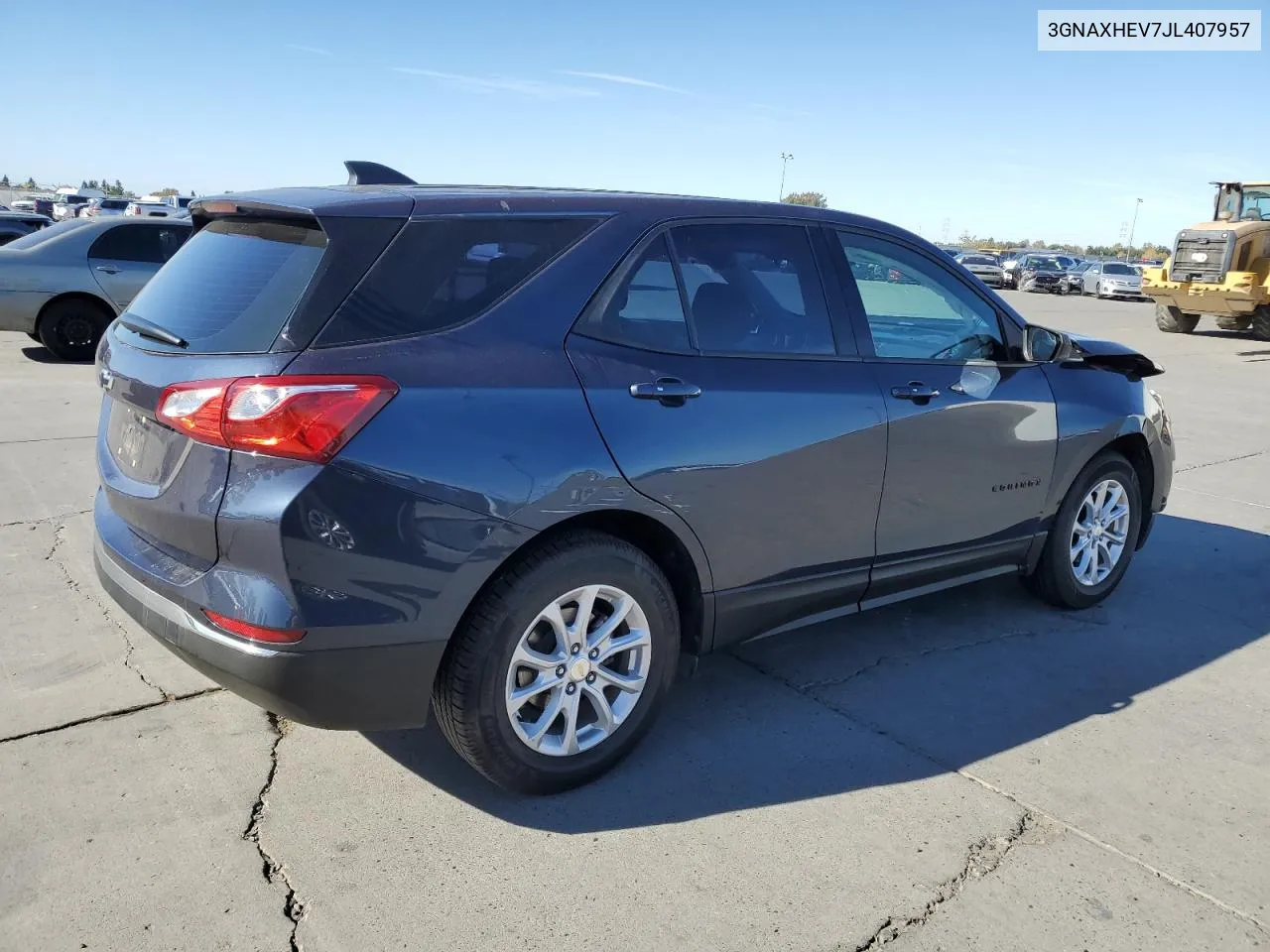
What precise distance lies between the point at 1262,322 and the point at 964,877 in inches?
857

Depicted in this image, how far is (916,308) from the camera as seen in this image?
13.4 feet

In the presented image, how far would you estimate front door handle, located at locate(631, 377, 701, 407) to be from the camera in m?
3.06

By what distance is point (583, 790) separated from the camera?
313 cm

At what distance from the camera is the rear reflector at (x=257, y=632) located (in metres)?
2.54

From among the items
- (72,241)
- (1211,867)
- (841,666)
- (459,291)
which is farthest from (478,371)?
(72,241)

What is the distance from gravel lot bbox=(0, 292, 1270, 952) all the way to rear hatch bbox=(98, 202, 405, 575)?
0.79m

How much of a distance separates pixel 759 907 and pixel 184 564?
1.77 metres

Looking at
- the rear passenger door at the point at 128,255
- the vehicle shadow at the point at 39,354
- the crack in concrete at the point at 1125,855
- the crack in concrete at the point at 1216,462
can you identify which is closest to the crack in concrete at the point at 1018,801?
the crack in concrete at the point at 1125,855

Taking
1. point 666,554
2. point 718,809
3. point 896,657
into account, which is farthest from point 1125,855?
point 666,554

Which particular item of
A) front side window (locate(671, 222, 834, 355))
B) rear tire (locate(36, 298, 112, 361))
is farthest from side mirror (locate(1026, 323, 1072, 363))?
rear tire (locate(36, 298, 112, 361))

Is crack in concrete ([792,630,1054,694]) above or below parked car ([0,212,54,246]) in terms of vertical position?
below

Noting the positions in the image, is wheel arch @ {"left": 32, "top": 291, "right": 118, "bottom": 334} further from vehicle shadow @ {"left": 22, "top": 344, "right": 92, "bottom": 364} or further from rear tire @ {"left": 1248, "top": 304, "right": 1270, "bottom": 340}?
rear tire @ {"left": 1248, "top": 304, "right": 1270, "bottom": 340}

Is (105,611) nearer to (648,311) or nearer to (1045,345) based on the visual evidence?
(648,311)

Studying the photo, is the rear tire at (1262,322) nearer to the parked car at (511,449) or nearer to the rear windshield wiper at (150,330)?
the parked car at (511,449)
